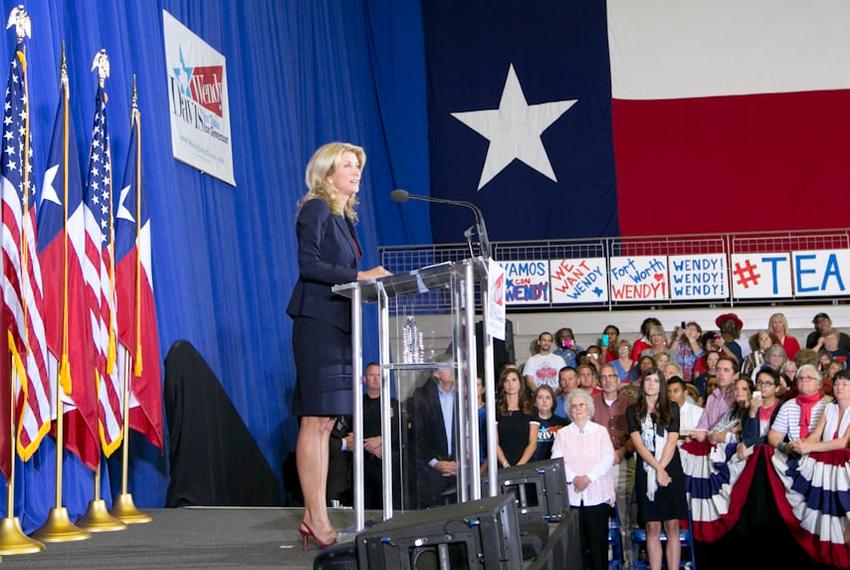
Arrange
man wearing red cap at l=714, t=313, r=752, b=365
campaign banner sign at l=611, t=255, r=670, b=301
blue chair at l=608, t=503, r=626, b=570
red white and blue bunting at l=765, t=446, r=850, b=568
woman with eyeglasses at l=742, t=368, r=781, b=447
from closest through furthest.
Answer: red white and blue bunting at l=765, t=446, r=850, b=568 → woman with eyeglasses at l=742, t=368, r=781, b=447 → blue chair at l=608, t=503, r=626, b=570 → man wearing red cap at l=714, t=313, r=752, b=365 → campaign banner sign at l=611, t=255, r=670, b=301

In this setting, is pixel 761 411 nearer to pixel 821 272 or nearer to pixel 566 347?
pixel 566 347

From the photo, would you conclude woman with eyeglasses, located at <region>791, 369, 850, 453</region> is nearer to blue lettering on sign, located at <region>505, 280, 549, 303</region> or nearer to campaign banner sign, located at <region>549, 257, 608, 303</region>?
campaign banner sign, located at <region>549, 257, 608, 303</region>

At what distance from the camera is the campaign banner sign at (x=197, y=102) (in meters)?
6.94

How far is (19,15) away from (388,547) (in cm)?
289

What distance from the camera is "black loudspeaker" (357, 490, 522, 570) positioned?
2.67 metres

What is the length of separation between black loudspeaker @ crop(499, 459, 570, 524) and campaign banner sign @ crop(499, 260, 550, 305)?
6.39m

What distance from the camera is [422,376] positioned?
3375 mm

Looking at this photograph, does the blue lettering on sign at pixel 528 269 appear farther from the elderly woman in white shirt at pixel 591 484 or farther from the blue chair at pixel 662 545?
the elderly woman in white shirt at pixel 591 484

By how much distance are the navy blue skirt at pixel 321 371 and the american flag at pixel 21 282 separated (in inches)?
51.5

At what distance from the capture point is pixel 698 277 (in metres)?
10.9

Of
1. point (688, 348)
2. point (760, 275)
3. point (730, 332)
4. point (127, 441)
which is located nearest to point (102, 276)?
point (127, 441)

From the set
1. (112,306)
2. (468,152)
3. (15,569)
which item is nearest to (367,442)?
(15,569)

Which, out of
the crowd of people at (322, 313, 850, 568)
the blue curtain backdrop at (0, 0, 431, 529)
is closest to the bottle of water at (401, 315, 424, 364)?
the blue curtain backdrop at (0, 0, 431, 529)

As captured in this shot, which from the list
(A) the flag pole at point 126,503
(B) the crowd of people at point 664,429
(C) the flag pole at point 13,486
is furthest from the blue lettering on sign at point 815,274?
(C) the flag pole at point 13,486
